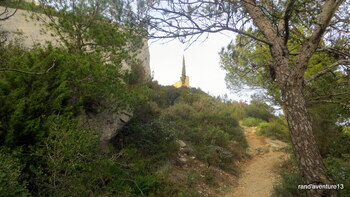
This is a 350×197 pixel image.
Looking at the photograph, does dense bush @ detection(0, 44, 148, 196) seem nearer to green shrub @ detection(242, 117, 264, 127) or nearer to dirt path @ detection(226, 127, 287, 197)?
dirt path @ detection(226, 127, 287, 197)

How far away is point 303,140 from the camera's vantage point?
238 centimetres

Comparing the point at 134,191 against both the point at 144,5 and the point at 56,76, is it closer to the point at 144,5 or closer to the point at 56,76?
the point at 56,76

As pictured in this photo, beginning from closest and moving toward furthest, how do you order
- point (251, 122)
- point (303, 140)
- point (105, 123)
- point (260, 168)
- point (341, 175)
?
point (303, 140) → point (341, 175) → point (105, 123) → point (260, 168) → point (251, 122)

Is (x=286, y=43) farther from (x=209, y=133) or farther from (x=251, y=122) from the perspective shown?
(x=251, y=122)

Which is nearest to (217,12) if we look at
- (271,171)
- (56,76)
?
(56,76)

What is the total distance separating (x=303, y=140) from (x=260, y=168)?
5379mm

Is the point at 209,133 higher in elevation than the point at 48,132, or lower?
lower

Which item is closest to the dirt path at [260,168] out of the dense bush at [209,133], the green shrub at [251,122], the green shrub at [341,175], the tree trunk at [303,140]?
the dense bush at [209,133]

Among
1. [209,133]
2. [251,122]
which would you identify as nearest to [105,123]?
[209,133]

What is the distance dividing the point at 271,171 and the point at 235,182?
160 cm

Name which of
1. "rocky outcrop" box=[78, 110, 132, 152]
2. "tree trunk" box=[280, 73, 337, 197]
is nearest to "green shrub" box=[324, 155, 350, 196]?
"tree trunk" box=[280, 73, 337, 197]

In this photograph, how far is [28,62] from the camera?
375 cm

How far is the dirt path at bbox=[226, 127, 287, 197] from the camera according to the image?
534 cm

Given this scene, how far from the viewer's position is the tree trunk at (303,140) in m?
2.22
